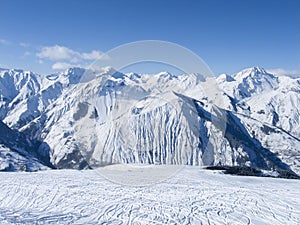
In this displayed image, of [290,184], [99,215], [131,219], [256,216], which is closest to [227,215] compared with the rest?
[256,216]

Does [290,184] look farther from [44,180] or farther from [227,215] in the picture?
[44,180]

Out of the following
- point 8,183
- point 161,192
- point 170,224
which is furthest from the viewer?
point 8,183

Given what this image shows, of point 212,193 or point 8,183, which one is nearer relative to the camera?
point 212,193

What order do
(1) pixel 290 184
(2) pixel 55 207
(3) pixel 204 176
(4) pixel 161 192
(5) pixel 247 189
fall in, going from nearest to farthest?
(2) pixel 55 207 → (4) pixel 161 192 → (5) pixel 247 189 → (1) pixel 290 184 → (3) pixel 204 176

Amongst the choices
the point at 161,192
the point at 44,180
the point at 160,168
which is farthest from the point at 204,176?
the point at 44,180

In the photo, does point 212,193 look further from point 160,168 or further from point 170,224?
point 160,168

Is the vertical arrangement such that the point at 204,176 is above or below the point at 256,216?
above
